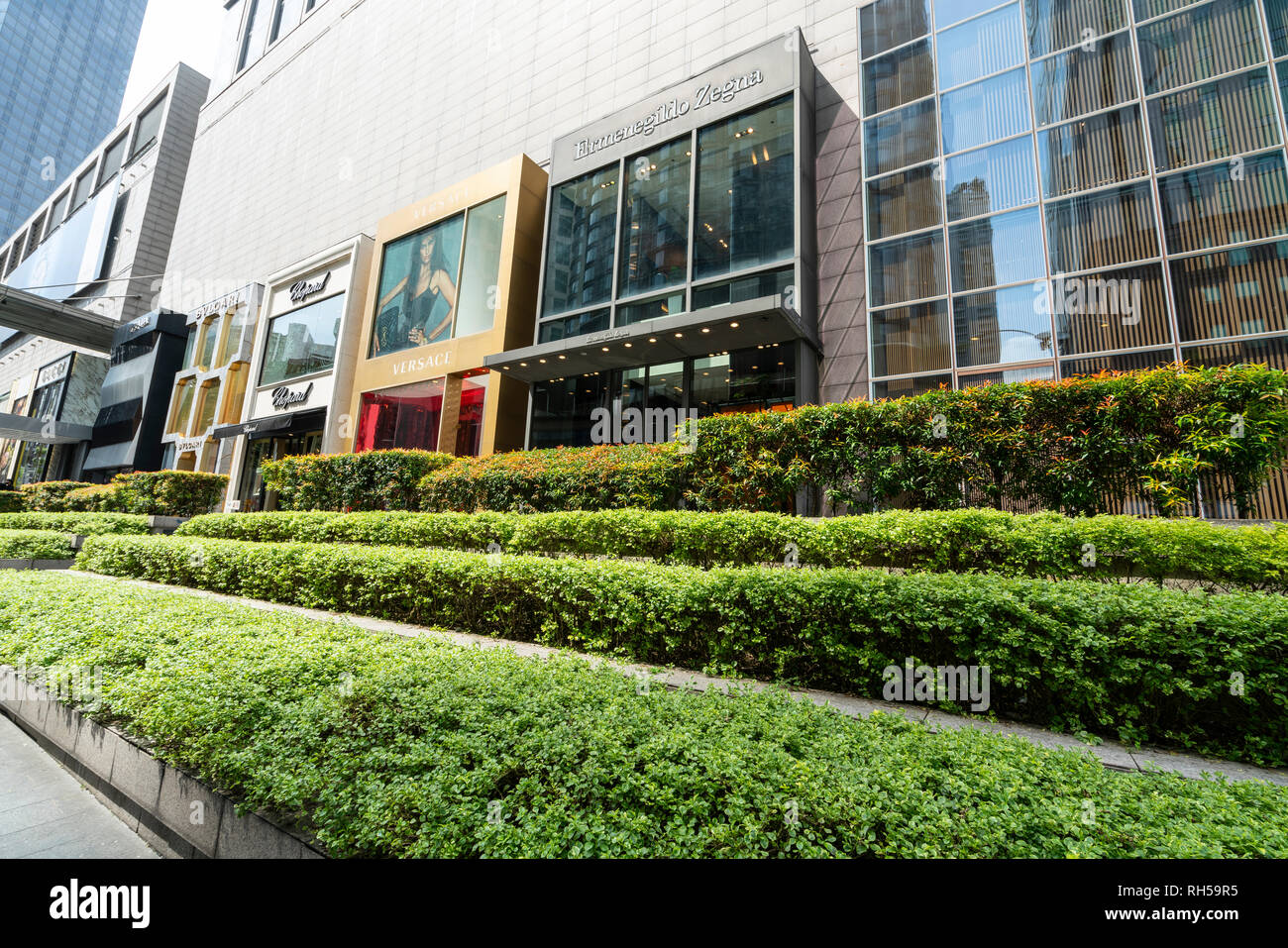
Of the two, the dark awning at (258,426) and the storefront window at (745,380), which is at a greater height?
the dark awning at (258,426)

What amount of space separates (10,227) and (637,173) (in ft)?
385

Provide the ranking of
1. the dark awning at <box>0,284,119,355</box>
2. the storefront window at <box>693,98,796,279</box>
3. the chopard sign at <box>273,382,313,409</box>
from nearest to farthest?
the storefront window at <box>693,98,796,279</box>, the chopard sign at <box>273,382,313,409</box>, the dark awning at <box>0,284,119,355</box>

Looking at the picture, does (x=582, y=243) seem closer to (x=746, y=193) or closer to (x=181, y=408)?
(x=746, y=193)

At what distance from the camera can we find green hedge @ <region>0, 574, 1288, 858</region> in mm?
1980

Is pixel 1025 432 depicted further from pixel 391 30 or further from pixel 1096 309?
pixel 391 30

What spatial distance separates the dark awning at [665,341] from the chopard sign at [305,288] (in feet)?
42.8

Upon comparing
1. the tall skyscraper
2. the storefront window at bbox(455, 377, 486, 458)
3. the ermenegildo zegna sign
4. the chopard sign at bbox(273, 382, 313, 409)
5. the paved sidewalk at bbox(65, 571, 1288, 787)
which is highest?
the tall skyscraper

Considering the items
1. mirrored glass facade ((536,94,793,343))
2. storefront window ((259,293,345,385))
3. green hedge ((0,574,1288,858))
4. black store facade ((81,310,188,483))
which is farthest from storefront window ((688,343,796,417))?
black store facade ((81,310,188,483))

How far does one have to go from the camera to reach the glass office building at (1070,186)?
372 inches

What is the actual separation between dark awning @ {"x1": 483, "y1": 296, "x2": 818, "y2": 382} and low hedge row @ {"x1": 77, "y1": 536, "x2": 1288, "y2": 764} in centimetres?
762

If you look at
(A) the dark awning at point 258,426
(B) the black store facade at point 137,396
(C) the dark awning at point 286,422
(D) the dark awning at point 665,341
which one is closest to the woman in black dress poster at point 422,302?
(C) the dark awning at point 286,422

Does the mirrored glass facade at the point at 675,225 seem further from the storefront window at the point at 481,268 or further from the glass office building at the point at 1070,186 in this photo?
the storefront window at the point at 481,268

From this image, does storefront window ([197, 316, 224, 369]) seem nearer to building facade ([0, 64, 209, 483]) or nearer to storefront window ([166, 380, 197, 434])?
storefront window ([166, 380, 197, 434])
